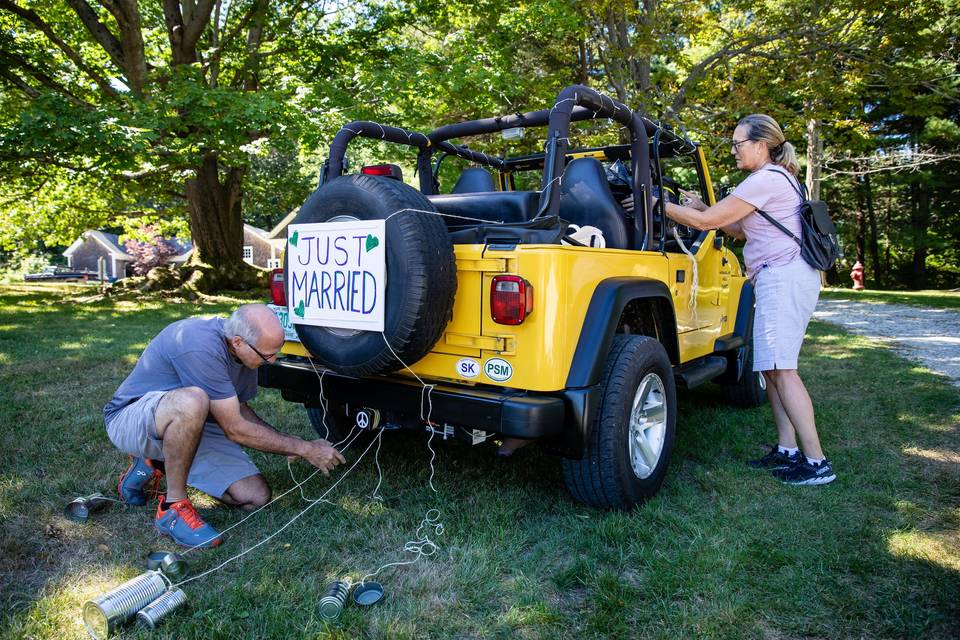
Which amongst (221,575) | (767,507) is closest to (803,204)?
(767,507)

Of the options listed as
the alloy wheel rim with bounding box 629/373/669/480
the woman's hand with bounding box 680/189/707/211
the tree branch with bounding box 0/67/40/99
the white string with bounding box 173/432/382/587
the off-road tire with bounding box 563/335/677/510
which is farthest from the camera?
the tree branch with bounding box 0/67/40/99

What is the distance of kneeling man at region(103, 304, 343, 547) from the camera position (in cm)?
282

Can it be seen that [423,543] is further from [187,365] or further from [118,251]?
[118,251]

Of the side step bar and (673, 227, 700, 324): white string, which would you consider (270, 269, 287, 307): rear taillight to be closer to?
the side step bar

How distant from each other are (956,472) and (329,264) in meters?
3.61

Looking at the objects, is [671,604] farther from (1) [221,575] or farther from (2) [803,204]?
(2) [803,204]

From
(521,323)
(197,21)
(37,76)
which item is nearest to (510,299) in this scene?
(521,323)

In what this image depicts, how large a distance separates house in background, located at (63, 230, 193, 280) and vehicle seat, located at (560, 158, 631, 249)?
192 ft

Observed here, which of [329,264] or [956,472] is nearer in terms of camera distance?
[329,264]

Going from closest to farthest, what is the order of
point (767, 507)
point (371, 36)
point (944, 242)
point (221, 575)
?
point (221, 575) → point (767, 507) → point (371, 36) → point (944, 242)

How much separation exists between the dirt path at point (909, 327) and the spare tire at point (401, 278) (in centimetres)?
553

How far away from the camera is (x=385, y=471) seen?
11.8 feet

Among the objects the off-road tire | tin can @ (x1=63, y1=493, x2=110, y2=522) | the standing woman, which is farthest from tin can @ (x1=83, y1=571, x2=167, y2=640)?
the standing woman

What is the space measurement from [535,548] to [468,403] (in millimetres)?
691
